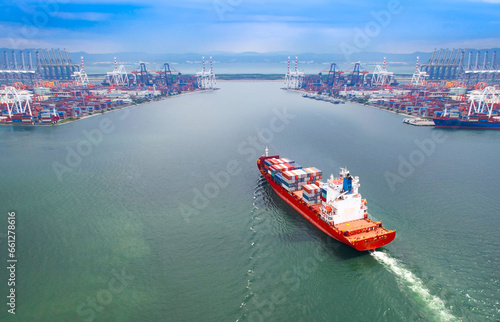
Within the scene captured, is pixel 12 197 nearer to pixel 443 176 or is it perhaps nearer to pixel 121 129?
pixel 121 129

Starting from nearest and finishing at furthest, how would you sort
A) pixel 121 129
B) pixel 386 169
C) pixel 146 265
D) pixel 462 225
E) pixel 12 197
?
1. pixel 146 265
2. pixel 462 225
3. pixel 12 197
4. pixel 386 169
5. pixel 121 129

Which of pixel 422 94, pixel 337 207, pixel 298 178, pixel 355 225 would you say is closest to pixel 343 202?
pixel 337 207

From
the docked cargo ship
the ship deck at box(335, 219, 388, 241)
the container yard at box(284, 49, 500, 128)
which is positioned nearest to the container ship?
the container yard at box(284, 49, 500, 128)

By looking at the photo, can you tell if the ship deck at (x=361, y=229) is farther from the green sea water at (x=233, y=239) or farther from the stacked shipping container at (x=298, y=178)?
the stacked shipping container at (x=298, y=178)

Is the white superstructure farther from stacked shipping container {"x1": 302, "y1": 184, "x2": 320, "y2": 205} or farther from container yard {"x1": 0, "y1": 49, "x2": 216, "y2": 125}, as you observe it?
container yard {"x1": 0, "y1": 49, "x2": 216, "y2": 125}

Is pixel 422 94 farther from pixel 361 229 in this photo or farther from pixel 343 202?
pixel 361 229

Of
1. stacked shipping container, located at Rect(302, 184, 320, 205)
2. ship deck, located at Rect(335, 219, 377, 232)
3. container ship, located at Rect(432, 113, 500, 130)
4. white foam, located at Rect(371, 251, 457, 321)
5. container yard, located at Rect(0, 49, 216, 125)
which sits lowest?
white foam, located at Rect(371, 251, 457, 321)

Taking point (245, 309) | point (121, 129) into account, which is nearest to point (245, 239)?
point (245, 309)
